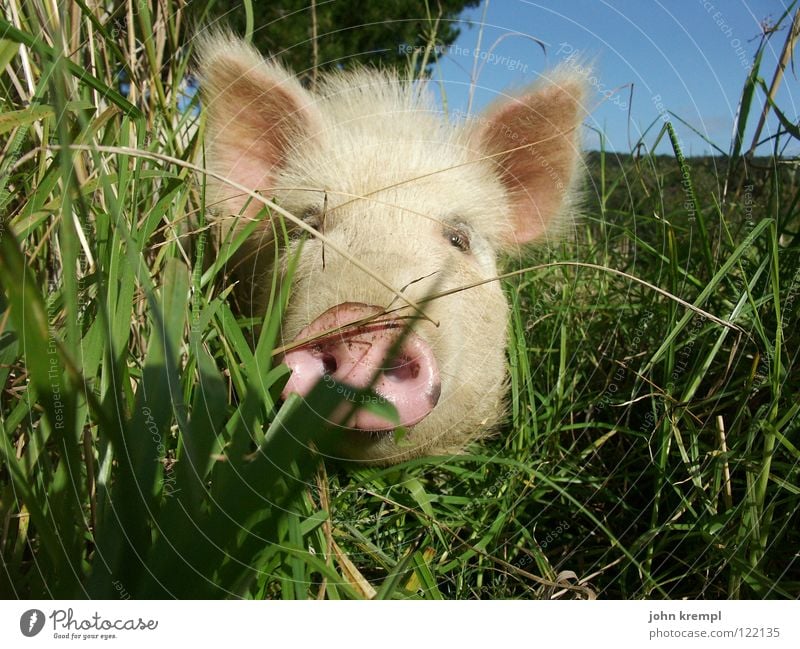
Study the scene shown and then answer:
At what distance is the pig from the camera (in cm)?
145

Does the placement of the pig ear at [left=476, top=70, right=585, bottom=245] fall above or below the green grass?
above

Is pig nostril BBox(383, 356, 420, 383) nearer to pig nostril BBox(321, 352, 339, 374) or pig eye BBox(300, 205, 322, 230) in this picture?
pig nostril BBox(321, 352, 339, 374)

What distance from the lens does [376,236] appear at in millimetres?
1674

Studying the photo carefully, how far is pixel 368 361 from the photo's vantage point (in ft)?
4.44

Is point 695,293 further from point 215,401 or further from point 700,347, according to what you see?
point 215,401

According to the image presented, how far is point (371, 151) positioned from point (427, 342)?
2.20ft

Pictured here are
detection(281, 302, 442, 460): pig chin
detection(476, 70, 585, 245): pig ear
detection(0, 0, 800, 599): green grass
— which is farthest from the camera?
detection(476, 70, 585, 245): pig ear

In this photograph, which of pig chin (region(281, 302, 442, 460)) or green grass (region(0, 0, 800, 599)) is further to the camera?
pig chin (region(281, 302, 442, 460))

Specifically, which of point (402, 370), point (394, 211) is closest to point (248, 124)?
point (394, 211)

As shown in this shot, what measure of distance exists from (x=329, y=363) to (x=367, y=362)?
10 centimetres

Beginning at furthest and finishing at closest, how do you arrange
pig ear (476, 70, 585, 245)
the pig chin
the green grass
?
pig ear (476, 70, 585, 245), the pig chin, the green grass
